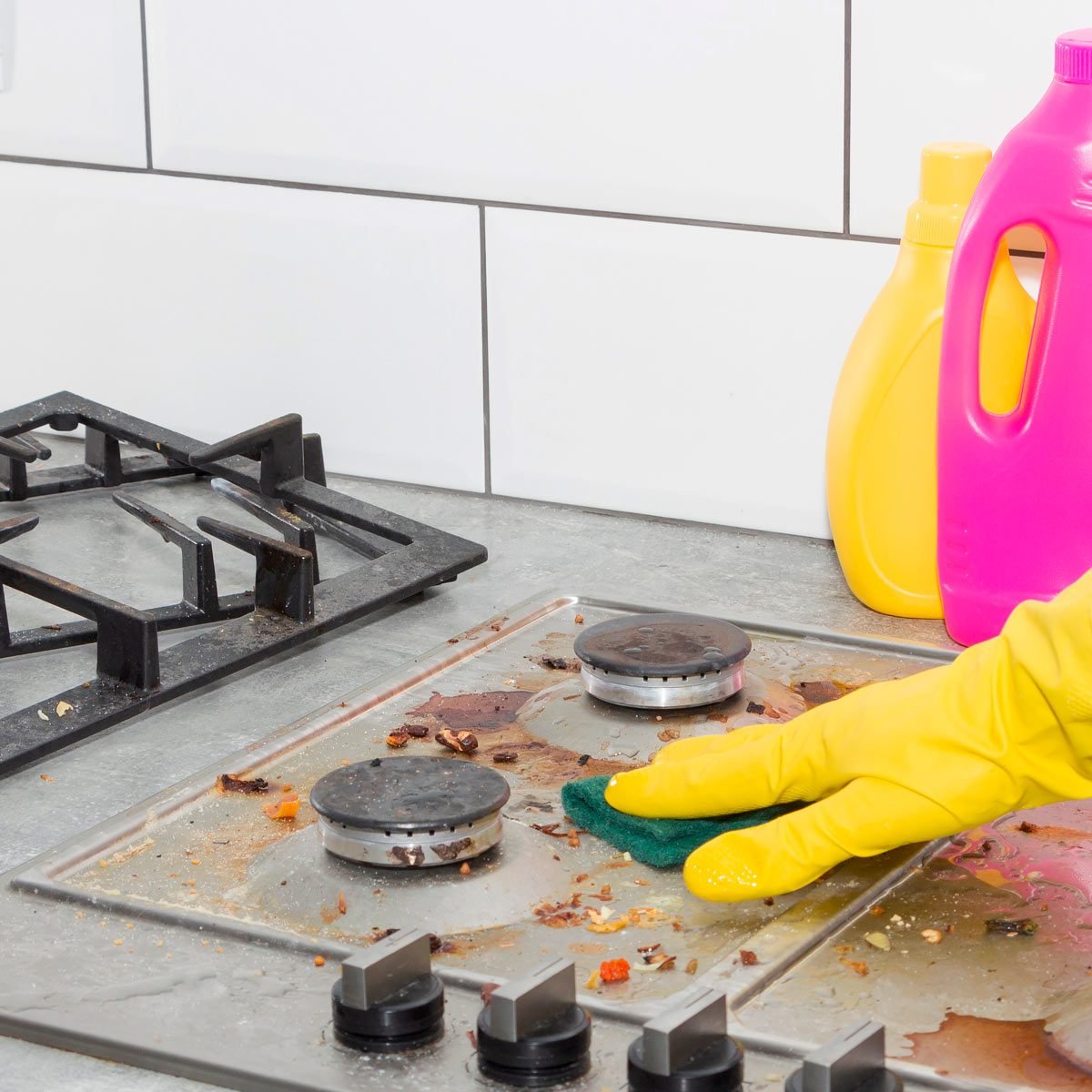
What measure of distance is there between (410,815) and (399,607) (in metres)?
0.39

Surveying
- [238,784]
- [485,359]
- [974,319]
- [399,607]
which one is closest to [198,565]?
[399,607]

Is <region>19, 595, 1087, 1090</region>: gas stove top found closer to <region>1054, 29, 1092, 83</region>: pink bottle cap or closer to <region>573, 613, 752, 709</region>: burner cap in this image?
<region>573, 613, 752, 709</region>: burner cap

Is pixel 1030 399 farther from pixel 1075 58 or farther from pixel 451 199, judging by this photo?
pixel 451 199

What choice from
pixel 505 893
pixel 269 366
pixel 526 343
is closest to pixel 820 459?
pixel 526 343

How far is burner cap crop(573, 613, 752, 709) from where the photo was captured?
970 mm

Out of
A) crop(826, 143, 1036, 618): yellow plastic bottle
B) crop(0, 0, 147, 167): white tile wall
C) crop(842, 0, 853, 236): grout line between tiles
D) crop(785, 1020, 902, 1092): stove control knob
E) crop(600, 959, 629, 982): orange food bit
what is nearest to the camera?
crop(785, 1020, 902, 1092): stove control knob

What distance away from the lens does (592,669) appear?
0.99 m

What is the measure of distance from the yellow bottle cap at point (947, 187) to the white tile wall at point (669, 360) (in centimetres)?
14

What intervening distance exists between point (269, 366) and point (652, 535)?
0.36m

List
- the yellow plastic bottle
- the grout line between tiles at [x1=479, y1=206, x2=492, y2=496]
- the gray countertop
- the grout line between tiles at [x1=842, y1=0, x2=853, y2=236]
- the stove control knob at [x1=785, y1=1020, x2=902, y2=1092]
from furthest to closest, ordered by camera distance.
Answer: the grout line between tiles at [x1=479, y1=206, x2=492, y2=496] < the grout line between tiles at [x1=842, y1=0, x2=853, y2=236] < the yellow plastic bottle < the gray countertop < the stove control knob at [x1=785, y1=1020, x2=902, y2=1092]

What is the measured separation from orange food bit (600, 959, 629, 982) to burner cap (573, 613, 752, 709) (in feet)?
0.90

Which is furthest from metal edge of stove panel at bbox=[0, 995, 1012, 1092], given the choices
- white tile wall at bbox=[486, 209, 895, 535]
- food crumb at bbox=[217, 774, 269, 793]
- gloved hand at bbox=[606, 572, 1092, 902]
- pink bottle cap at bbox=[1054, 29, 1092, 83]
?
white tile wall at bbox=[486, 209, 895, 535]

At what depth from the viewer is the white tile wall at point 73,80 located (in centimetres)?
146

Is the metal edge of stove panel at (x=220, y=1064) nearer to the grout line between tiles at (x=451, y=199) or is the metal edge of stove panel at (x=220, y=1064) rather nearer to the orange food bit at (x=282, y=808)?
the orange food bit at (x=282, y=808)
